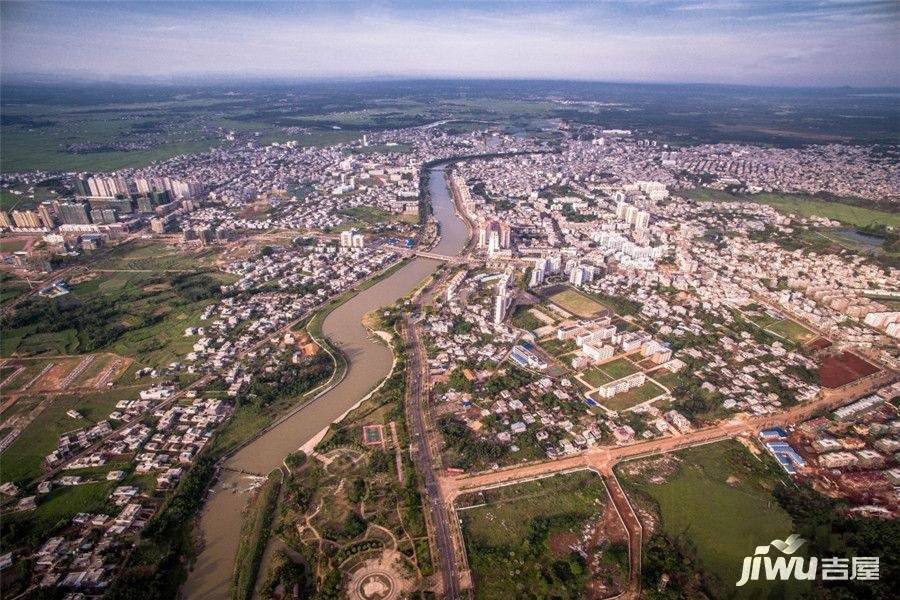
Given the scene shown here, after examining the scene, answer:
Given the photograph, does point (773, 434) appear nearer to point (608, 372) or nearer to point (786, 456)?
point (786, 456)

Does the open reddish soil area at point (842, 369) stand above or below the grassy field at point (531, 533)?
above

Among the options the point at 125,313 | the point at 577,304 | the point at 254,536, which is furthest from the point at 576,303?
the point at 125,313

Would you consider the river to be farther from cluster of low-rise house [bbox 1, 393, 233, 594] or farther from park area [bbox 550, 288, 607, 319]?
park area [bbox 550, 288, 607, 319]

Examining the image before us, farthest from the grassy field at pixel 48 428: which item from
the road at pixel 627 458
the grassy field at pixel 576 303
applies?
the grassy field at pixel 576 303

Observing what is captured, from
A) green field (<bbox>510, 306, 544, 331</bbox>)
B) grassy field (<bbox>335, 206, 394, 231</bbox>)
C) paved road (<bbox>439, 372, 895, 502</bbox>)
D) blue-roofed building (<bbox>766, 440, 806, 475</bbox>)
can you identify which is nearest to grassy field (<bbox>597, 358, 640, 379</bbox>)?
paved road (<bbox>439, 372, 895, 502</bbox>)

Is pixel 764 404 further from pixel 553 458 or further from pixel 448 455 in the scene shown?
pixel 448 455

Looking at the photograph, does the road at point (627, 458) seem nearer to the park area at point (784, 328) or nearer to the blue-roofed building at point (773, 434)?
the blue-roofed building at point (773, 434)

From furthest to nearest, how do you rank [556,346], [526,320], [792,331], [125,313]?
[125,313] < [526,320] < [792,331] < [556,346]

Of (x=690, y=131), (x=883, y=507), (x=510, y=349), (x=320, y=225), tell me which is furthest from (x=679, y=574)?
(x=690, y=131)
